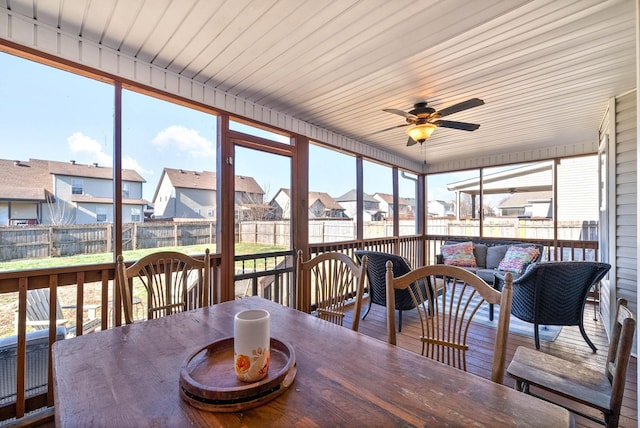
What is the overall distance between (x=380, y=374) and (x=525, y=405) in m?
0.41

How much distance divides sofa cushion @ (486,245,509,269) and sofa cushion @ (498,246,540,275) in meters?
0.27

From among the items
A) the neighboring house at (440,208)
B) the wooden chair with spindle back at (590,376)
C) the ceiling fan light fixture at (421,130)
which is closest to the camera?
the wooden chair with spindle back at (590,376)

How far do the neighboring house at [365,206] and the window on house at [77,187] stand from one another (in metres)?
3.13

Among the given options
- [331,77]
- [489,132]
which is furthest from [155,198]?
[489,132]

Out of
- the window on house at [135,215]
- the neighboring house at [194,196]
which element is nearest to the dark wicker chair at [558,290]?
the neighboring house at [194,196]

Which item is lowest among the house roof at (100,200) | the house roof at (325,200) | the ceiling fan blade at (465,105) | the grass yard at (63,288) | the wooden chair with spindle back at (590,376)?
the wooden chair with spindle back at (590,376)

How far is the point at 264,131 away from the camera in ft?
11.2

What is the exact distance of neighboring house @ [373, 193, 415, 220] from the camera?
5311 millimetres

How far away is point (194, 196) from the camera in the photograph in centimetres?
282

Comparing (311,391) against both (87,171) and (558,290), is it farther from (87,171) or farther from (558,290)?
(558,290)

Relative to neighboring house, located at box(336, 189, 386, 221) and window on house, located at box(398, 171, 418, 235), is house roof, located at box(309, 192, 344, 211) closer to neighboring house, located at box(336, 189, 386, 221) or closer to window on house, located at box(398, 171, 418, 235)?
neighboring house, located at box(336, 189, 386, 221)

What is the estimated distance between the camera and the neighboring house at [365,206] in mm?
4648

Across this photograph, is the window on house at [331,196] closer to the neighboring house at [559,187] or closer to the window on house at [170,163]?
the window on house at [170,163]

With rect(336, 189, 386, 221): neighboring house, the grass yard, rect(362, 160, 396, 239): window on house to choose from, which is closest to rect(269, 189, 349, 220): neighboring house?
rect(336, 189, 386, 221): neighboring house
